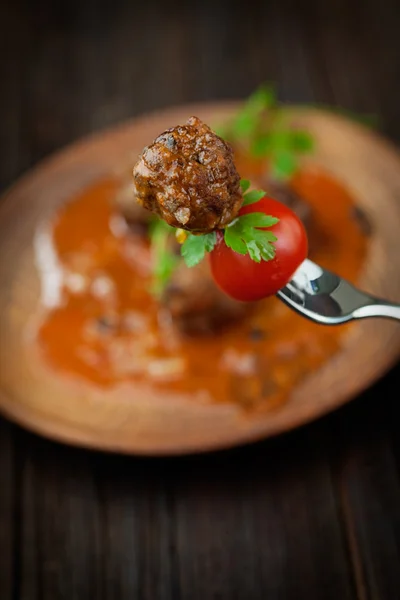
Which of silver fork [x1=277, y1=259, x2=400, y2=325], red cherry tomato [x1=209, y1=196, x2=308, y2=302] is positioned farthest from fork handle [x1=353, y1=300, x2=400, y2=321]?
red cherry tomato [x1=209, y1=196, x2=308, y2=302]

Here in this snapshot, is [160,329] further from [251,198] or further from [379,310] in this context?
[251,198]

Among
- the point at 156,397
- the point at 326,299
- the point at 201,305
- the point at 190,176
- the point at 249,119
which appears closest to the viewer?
the point at 190,176

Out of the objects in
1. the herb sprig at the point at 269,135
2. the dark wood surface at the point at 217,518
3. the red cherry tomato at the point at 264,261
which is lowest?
the dark wood surface at the point at 217,518

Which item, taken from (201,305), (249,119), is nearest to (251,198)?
(201,305)

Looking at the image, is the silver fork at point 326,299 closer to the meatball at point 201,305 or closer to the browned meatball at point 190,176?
the browned meatball at point 190,176

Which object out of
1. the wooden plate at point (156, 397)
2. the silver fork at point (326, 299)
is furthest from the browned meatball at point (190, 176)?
the wooden plate at point (156, 397)

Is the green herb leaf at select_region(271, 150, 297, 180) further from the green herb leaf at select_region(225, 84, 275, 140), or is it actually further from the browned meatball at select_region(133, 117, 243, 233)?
the browned meatball at select_region(133, 117, 243, 233)

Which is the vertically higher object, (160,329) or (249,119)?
(249,119)
